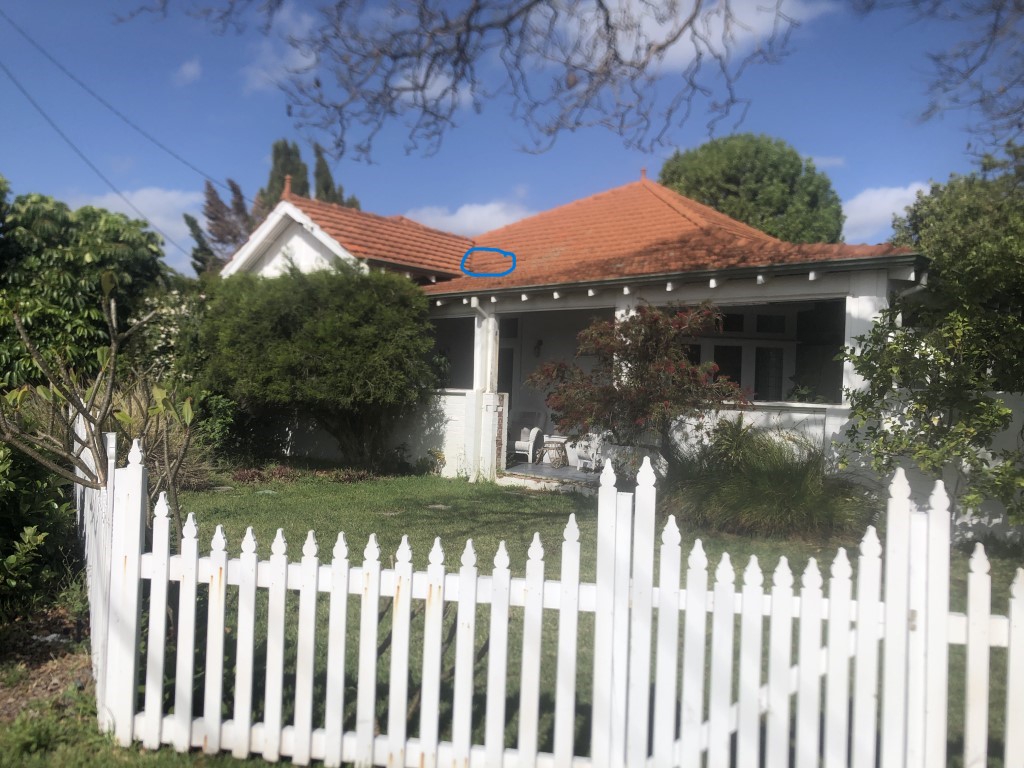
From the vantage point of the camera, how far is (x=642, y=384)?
8977 millimetres

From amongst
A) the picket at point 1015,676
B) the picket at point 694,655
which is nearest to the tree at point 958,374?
the picket at point 1015,676

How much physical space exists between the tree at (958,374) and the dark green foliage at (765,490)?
597 millimetres

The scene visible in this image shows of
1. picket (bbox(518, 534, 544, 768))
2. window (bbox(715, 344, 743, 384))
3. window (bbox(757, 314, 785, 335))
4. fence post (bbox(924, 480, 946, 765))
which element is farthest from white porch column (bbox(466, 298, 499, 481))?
fence post (bbox(924, 480, 946, 765))

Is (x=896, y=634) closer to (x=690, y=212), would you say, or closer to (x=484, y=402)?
(x=484, y=402)

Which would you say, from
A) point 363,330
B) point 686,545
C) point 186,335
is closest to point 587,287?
point 363,330

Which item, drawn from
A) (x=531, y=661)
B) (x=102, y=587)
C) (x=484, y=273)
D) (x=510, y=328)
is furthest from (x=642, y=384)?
(x=510, y=328)

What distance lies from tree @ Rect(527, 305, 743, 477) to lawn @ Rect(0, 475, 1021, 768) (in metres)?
1.12

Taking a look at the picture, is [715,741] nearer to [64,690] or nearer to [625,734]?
[625,734]

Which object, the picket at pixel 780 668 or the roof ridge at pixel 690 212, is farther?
the roof ridge at pixel 690 212

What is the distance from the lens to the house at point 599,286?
31.1ft

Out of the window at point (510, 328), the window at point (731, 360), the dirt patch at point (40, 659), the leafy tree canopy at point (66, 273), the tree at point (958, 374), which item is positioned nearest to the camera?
the dirt patch at point (40, 659)

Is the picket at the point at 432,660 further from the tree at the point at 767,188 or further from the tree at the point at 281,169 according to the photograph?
the tree at the point at 281,169

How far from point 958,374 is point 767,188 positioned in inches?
848

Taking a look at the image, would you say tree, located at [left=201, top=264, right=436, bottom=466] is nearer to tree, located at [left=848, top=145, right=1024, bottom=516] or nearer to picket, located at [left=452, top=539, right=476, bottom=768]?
tree, located at [left=848, top=145, right=1024, bottom=516]
